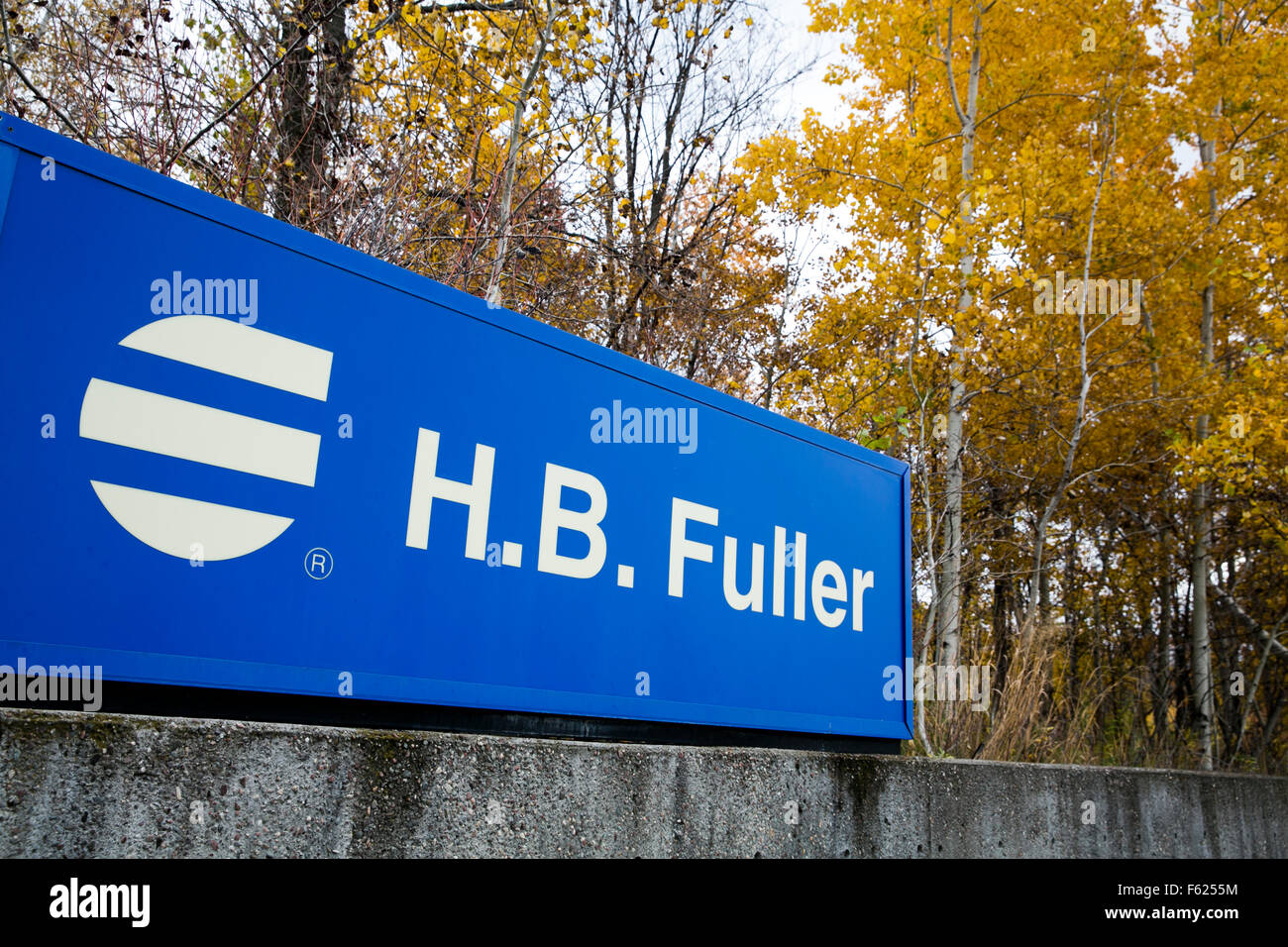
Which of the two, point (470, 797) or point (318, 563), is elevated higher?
point (318, 563)

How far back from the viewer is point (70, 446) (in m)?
1.72

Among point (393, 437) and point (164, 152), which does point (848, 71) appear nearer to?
point (164, 152)

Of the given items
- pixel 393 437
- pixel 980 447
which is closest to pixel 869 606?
pixel 393 437

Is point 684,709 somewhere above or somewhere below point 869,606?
below

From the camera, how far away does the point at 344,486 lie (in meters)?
2.07
